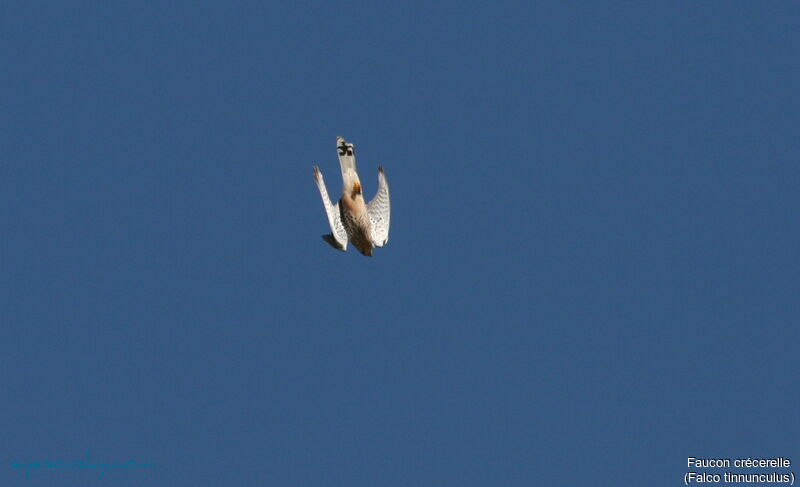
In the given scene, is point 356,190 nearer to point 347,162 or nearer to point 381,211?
point 347,162

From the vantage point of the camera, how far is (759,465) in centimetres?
2511

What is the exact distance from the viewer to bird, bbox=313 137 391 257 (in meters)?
24.8

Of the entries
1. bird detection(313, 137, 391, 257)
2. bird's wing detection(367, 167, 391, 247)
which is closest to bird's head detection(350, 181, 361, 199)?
bird detection(313, 137, 391, 257)

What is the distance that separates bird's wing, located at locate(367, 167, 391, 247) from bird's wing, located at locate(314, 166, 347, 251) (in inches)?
36.1

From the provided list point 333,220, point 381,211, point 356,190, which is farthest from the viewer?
point 381,211

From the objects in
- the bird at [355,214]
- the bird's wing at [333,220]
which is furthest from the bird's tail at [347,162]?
the bird's wing at [333,220]

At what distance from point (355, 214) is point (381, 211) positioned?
3.01 feet

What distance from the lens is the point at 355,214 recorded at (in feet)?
82.2

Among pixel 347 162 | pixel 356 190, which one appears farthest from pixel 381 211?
pixel 347 162

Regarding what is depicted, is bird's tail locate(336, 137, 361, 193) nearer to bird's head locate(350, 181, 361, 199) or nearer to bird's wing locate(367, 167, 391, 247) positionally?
bird's head locate(350, 181, 361, 199)

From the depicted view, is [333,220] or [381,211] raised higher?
[381,211]

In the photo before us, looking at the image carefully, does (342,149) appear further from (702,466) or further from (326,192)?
(702,466)

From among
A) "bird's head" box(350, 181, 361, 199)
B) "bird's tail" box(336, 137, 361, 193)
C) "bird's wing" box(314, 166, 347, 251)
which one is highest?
"bird's tail" box(336, 137, 361, 193)

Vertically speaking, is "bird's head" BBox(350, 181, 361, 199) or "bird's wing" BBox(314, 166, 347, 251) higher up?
"bird's head" BBox(350, 181, 361, 199)
